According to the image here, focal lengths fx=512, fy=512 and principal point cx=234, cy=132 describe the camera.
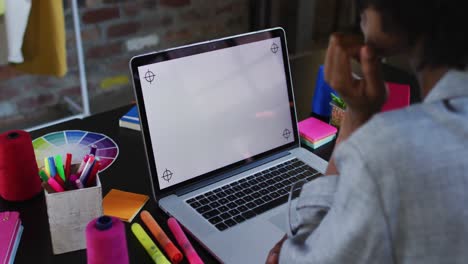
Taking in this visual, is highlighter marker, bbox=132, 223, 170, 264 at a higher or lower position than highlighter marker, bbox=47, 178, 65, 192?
lower

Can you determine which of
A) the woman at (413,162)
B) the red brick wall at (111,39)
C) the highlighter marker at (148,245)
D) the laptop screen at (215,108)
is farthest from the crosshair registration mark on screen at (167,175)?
the red brick wall at (111,39)

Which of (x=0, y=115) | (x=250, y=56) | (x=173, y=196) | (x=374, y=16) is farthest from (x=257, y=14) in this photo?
(x=374, y=16)

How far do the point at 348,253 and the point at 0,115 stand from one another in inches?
86.4

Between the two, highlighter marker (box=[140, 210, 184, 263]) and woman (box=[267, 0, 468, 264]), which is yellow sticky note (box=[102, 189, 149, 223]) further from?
woman (box=[267, 0, 468, 264])

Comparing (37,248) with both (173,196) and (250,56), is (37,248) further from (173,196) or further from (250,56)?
(250,56)

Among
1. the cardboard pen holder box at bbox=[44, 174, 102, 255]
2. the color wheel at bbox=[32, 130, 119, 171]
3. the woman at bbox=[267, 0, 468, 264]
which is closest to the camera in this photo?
the woman at bbox=[267, 0, 468, 264]

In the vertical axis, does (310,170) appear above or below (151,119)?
below

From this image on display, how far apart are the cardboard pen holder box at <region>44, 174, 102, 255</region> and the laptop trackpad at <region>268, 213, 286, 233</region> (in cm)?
29

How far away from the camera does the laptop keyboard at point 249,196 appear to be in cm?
89

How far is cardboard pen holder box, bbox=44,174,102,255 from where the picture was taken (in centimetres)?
78

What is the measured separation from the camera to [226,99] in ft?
3.34

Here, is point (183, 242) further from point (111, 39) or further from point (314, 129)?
point (111, 39)

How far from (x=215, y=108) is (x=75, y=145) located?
35 centimetres

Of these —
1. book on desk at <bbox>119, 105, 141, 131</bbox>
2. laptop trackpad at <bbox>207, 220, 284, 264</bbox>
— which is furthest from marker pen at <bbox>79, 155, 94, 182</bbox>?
book on desk at <bbox>119, 105, 141, 131</bbox>
